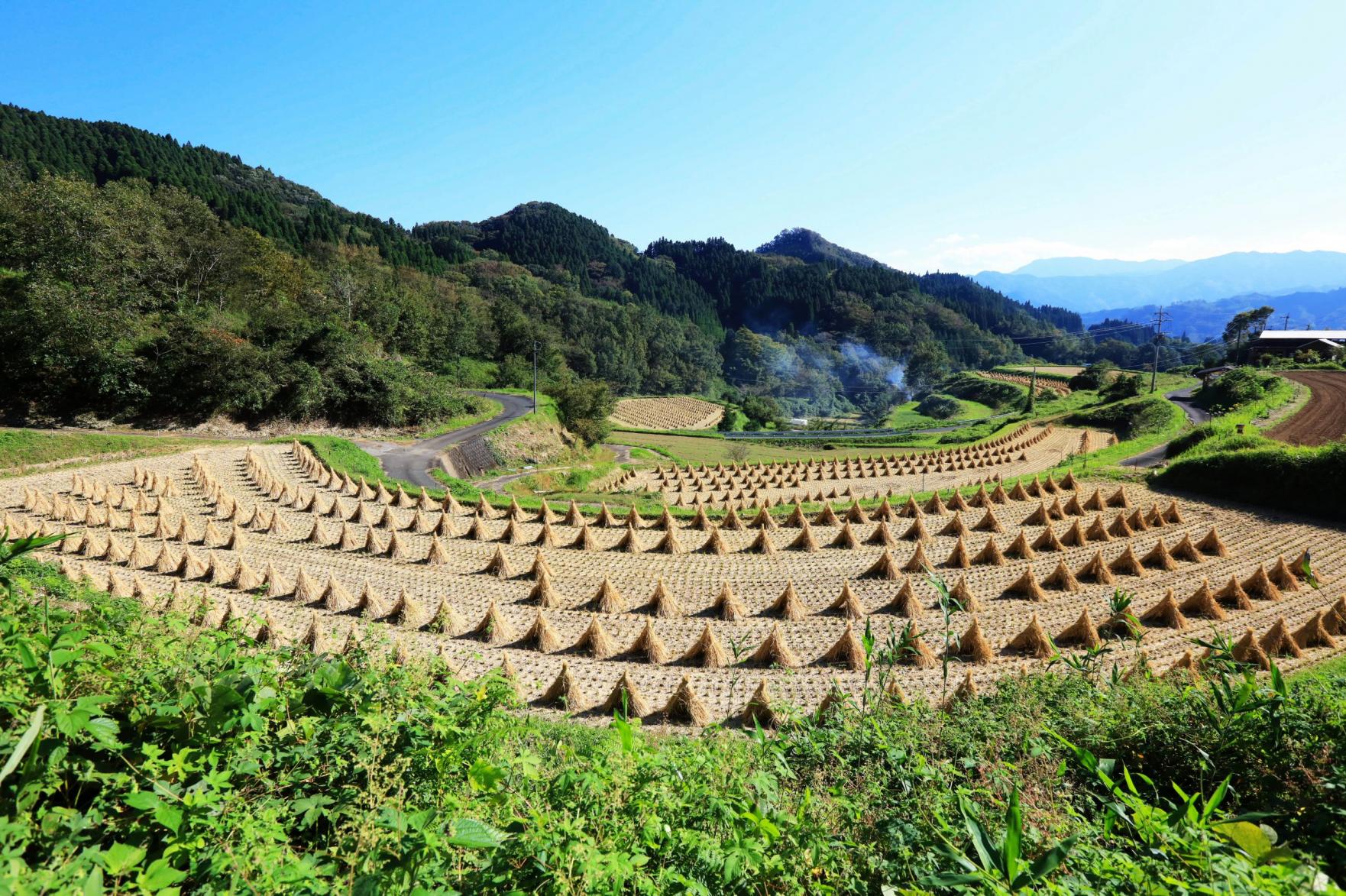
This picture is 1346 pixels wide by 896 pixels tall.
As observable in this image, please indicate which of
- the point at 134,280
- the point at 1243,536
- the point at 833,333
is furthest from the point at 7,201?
the point at 833,333

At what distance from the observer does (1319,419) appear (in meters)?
31.7

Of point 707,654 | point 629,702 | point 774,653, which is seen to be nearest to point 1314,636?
point 774,653

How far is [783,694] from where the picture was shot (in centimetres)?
1016

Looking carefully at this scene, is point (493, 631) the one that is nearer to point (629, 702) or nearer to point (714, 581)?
point (629, 702)

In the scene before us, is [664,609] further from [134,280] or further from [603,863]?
[134,280]

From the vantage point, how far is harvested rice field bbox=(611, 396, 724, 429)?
71000 mm

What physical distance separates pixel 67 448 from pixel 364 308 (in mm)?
27619

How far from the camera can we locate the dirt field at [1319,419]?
2820cm

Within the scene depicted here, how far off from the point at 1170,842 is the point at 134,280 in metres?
47.9

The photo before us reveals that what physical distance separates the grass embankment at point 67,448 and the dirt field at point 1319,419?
52971 mm

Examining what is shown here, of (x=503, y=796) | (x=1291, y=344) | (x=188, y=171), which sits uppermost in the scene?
(x=188, y=171)

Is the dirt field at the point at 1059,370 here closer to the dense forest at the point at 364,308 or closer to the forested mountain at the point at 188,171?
the dense forest at the point at 364,308

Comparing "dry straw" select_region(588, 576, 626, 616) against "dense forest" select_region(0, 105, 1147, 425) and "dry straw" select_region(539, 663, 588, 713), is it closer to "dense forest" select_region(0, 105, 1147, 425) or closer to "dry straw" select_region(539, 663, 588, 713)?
"dry straw" select_region(539, 663, 588, 713)

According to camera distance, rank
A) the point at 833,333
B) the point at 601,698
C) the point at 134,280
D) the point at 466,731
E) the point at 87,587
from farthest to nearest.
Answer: the point at 833,333, the point at 134,280, the point at 87,587, the point at 601,698, the point at 466,731
